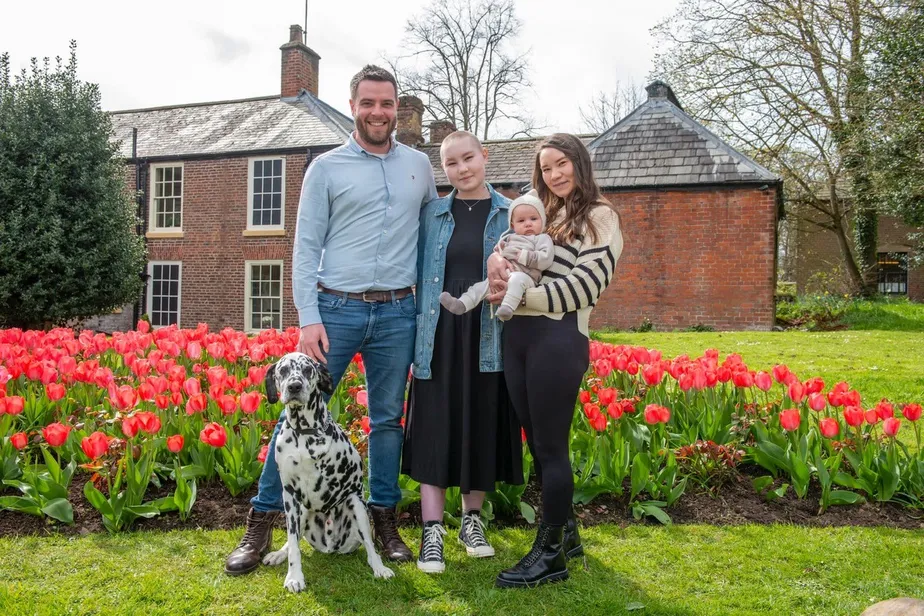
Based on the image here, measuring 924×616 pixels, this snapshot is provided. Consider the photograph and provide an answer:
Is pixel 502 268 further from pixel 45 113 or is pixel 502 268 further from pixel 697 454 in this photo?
pixel 45 113

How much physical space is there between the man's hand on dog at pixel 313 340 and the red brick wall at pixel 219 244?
16.1 metres

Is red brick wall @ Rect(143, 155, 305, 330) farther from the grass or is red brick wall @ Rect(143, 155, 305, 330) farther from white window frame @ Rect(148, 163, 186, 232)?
the grass

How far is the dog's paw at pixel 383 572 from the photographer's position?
3217 millimetres

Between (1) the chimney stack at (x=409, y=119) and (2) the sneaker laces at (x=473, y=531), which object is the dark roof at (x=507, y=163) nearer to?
(1) the chimney stack at (x=409, y=119)

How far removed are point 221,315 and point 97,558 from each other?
16.8 metres

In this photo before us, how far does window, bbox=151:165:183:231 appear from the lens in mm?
20531

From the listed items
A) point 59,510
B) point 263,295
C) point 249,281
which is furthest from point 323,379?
point 249,281

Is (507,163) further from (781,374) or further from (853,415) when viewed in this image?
(853,415)

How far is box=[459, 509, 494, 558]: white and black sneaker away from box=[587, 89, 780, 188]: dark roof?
42.9 feet

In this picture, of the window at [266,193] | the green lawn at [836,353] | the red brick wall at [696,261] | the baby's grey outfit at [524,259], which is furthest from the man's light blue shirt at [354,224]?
the window at [266,193]

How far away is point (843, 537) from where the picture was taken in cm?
374

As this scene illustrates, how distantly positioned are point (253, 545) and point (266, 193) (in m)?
17.2

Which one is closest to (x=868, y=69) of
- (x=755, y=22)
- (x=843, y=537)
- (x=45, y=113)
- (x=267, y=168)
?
(x=755, y=22)

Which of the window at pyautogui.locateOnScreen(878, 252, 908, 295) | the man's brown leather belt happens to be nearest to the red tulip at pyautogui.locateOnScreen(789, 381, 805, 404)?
the man's brown leather belt
